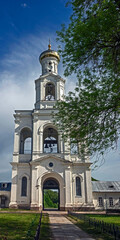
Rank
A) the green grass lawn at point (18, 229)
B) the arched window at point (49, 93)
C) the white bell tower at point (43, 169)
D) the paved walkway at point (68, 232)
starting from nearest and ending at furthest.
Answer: the green grass lawn at point (18, 229), the paved walkway at point (68, 232), the white bell tower at point (43, 169), the arched window at point (49, 93)

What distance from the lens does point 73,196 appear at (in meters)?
27.4

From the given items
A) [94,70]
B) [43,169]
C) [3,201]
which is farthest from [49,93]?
[94,70]

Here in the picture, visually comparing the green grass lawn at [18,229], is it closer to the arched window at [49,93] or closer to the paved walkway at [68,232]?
the paved walkway at [68,232]

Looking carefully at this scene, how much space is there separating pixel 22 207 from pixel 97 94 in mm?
20338

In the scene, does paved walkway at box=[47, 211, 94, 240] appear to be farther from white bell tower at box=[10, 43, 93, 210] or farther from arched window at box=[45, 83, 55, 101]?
arched window at box=[45, 83, 55, 101]

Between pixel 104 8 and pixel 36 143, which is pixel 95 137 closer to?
pixel 104 8

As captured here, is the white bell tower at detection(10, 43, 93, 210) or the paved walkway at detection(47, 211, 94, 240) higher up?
the white bell tower at detection(10, 43, 93, 210)

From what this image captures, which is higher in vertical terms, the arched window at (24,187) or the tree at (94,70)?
the tree at (94,70)

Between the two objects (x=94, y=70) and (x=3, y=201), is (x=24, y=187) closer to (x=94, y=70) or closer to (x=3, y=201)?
(x=3, y=201)

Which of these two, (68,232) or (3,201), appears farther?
(3,201)

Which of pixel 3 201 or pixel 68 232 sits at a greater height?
pixel 68 232

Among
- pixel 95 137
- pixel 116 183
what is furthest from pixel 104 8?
pixel 116 183

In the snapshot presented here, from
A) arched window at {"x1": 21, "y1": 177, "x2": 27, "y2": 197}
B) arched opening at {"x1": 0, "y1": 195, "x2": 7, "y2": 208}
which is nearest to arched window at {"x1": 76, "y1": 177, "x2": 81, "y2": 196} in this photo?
arched window at {"x1": 21, "y1": 177, "x2": 27, "y2": 197}

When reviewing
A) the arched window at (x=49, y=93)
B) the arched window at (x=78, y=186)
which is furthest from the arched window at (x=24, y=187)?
the arched window at (x=49, y=93)
